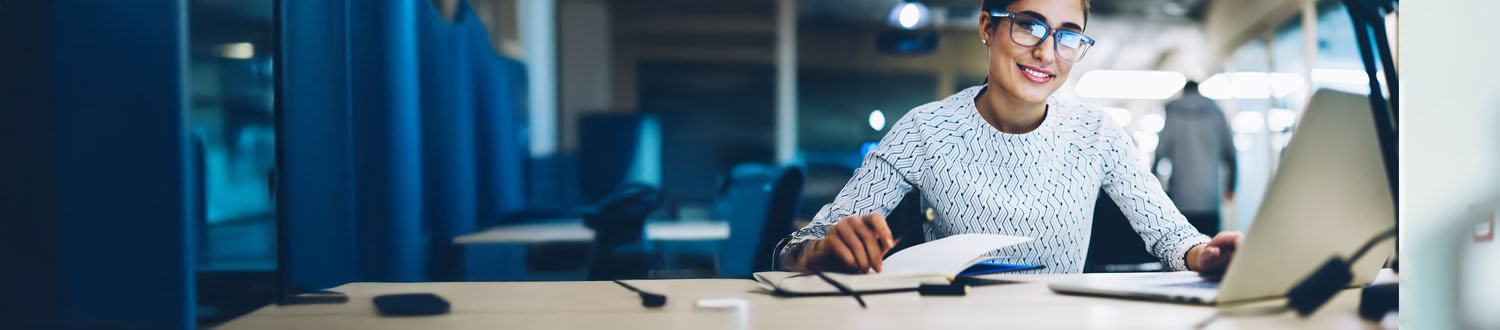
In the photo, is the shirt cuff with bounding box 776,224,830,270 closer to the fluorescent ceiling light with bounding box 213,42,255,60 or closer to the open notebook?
the open notebook

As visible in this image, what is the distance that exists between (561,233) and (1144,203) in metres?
1.79

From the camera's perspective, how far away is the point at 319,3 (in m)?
1.83

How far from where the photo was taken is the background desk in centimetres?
245

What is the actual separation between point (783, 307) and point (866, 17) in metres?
4.47

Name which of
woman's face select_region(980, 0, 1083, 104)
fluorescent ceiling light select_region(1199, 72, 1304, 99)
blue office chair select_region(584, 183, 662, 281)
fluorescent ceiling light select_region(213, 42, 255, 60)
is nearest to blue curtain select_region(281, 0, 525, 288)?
blue office chair select_region(584, 183, 662, 281)

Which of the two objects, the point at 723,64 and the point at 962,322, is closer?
the point at 962,322

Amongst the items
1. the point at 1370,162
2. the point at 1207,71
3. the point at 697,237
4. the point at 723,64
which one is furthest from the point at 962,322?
the point at 1207,71

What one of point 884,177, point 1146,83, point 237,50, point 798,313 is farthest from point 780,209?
point 1146,83

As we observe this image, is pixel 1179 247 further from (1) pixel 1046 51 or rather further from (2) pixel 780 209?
(2) pixel 780 209

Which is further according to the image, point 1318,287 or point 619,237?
point 619,237

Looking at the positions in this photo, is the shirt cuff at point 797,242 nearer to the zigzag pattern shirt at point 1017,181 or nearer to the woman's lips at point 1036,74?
the zigzag pattern shirt at point 1017,181

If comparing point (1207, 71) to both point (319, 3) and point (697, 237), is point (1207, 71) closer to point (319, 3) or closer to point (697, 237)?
point (697, 237)

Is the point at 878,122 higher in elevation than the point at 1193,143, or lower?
higher

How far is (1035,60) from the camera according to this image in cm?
161
